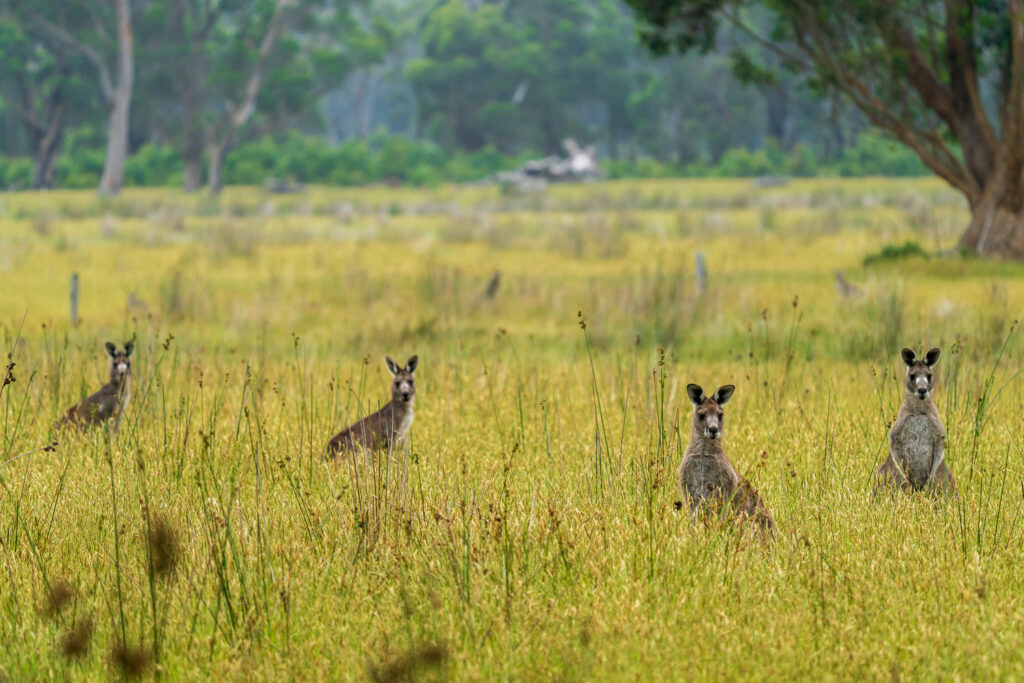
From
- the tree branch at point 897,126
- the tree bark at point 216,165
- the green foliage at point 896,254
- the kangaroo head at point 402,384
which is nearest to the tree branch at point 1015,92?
the tree branch at point 897,126

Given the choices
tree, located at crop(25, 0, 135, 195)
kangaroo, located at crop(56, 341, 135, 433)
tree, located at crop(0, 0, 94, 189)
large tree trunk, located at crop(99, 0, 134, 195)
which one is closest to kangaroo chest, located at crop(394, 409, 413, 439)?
kangaroo, located at crop(56, 341, 135, 433)

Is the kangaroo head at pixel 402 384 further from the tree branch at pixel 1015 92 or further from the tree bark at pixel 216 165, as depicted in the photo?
the tree bark at pixel 216 165

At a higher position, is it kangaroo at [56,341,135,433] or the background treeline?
the background treeline

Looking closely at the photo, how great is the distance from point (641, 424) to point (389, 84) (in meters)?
99.0

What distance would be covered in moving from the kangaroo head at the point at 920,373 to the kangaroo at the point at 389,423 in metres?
2.86

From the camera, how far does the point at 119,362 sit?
862 centimetres

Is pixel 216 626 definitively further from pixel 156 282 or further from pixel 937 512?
pixel 156 282

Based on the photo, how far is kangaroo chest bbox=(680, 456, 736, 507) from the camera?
6008mm

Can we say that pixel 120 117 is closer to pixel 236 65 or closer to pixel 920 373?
pixel 236 65

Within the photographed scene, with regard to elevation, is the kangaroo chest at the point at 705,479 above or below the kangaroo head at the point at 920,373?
below

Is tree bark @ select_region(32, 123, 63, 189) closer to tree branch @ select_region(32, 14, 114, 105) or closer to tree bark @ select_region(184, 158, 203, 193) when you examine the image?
tree branch @ select_region(32, 14, 114, 105)

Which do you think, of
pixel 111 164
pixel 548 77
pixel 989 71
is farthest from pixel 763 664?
pixel 548 77

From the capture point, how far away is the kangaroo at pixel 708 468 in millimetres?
5898

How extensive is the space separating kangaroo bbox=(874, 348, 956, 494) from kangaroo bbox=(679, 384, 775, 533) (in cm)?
96
